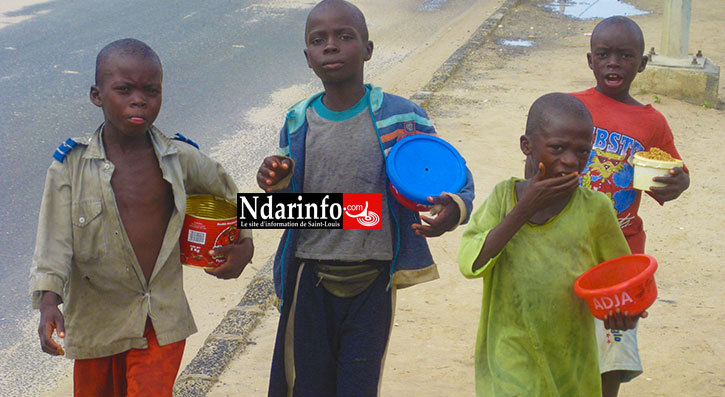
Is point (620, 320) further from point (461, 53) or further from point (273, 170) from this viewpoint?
point (461, 53)

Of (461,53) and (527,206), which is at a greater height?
(527,206)

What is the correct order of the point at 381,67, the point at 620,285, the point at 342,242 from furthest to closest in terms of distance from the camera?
the point at 381,67 → the point at 342,242 → the point at 620,285

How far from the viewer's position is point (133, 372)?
3.01m

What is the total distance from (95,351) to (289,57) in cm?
846

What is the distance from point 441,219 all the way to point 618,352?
101cm

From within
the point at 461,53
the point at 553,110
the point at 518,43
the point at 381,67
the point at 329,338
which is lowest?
the point at 518,43

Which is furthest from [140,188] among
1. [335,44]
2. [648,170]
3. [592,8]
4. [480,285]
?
[592,8]

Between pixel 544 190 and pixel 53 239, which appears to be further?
pixel 53 239

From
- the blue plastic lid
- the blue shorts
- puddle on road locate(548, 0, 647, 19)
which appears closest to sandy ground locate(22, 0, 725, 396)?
the blue shorts

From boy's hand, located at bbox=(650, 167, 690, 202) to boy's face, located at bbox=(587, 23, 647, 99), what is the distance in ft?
1.62

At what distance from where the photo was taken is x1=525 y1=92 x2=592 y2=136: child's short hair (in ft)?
9.22

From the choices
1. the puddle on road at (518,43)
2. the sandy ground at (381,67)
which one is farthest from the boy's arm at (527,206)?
the puddle on road at (518,43)

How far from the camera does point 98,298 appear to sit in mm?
3000

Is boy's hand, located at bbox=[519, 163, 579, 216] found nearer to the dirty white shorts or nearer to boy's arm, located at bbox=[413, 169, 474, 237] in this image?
boy's arm, located at bbox=[413, 169, 474, 237]
